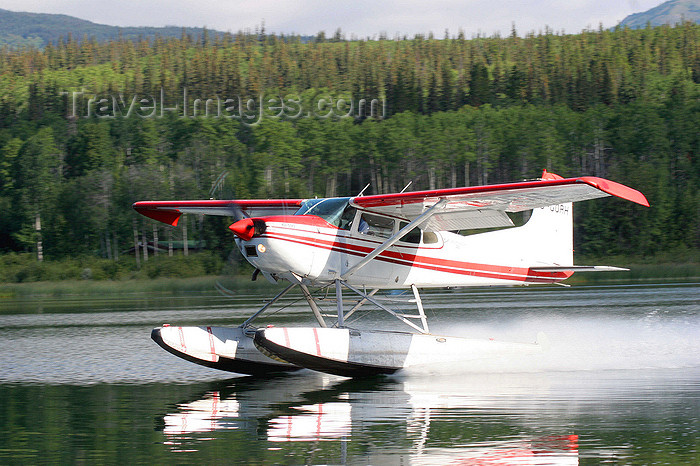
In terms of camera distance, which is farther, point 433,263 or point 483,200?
point 433,263

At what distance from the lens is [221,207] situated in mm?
12094

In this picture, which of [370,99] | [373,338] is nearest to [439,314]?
[373,338]

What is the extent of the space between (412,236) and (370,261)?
78 centimetres

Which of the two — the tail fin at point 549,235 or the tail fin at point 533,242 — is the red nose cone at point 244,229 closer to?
the tail fin at point 533,242

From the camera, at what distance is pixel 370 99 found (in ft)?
301

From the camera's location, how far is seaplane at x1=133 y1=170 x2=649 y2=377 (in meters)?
9.84

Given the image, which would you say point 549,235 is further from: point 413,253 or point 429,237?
point 413,253

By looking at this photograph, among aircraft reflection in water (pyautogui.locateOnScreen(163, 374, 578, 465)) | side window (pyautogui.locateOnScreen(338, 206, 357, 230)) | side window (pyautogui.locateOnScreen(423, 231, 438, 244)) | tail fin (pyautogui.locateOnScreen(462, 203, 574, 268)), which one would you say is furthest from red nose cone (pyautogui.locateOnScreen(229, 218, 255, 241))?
tail fin (pyautogui.locateOnScreen(462, 203, 574, 268))

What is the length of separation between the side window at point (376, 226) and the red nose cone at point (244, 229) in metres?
1.75

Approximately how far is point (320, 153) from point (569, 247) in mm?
52441

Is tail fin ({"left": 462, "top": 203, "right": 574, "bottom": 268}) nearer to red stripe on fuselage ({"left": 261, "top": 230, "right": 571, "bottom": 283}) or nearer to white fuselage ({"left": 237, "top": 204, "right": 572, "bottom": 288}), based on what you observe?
white fuselage ({"left": 237, "top": 204, "right": 572, "bottom": 288})

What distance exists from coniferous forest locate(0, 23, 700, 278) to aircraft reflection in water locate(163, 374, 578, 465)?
308 centimetres

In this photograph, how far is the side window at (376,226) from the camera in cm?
1091

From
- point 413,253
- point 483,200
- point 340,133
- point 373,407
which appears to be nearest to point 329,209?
point 413,253
